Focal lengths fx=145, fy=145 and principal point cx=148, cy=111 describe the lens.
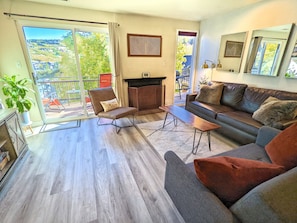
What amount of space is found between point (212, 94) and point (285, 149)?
216 centimetres

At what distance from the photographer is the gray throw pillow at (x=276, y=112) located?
206 cm

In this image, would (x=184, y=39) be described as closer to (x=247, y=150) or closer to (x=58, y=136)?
(x=247, y=150)

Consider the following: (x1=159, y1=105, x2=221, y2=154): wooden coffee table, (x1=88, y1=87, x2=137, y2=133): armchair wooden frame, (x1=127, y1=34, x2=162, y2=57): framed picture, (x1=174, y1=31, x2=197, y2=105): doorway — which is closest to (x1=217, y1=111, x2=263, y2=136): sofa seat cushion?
(x1=159, y1=105, x2=221, y2=154): wooden coffee table

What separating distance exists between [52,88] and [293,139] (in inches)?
164

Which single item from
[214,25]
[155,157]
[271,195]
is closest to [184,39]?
[214,25]

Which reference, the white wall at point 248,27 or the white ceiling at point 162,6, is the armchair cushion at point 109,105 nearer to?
the white ceiling at point 162,6

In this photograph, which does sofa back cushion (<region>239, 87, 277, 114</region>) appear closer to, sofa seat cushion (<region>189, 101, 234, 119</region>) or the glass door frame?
sofa seat cushion (<region>189, 101, 234, 119</region>)

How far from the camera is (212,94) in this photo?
10.8 feet

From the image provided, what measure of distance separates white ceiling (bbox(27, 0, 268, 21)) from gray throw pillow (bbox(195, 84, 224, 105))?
165 centimetres

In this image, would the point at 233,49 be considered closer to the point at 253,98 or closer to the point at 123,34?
the point at 253,98

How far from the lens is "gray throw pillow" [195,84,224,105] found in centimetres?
328

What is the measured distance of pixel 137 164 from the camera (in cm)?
204

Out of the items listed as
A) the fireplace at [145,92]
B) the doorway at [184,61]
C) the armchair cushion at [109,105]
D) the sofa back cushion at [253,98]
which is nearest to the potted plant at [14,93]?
the armchair cushion at [109,105]

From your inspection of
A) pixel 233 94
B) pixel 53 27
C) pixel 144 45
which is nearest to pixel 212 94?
pixel 233 94
